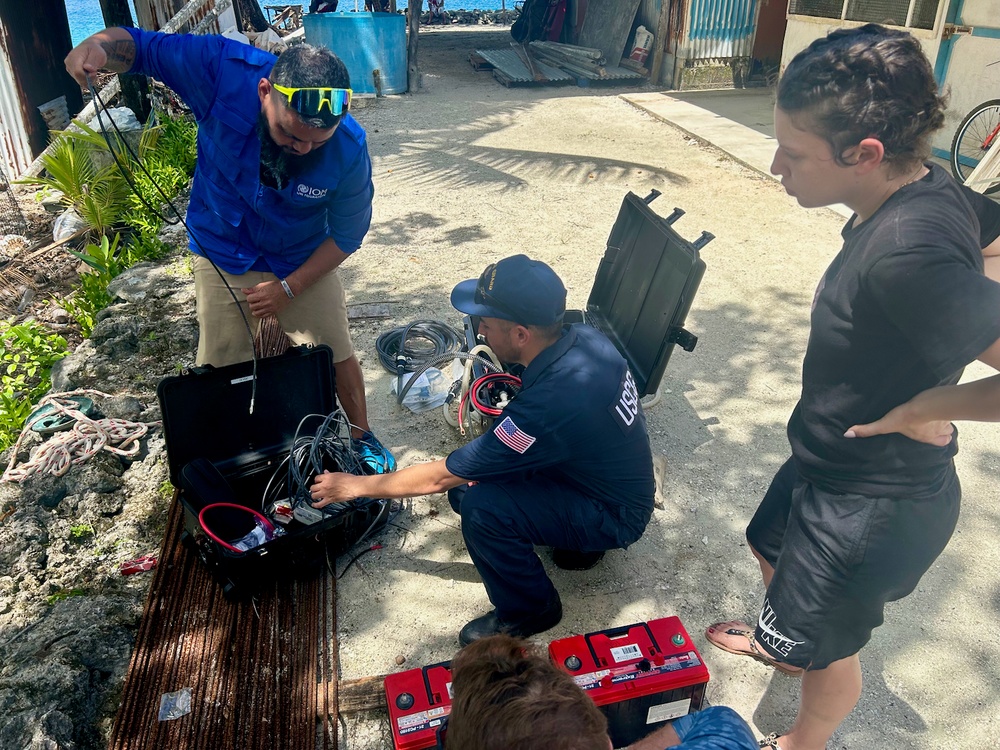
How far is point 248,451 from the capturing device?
3365 mm

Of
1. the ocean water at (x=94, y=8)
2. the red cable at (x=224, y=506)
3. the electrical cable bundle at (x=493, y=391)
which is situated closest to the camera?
the red cable at (x=224, y=506)

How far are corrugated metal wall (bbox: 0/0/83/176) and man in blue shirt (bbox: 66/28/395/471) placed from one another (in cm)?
680

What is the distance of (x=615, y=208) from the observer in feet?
23.7

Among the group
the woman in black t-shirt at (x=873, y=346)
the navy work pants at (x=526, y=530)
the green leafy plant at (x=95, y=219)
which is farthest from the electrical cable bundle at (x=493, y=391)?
the green leafy plant at (x=95, y=219)

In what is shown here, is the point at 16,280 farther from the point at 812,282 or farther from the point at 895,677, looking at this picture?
the point at 895,677

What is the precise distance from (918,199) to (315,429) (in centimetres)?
269

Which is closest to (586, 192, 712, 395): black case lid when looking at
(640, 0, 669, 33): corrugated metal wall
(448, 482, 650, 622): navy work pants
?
(448, 482, 650, 622): navy work pants

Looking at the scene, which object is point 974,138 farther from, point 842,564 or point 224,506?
point 224,506

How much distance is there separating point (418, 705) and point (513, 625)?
2.01 feet

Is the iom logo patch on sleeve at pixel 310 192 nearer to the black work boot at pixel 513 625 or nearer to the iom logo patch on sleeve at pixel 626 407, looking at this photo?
the iom logo patch on sleeve at pixel 626 407

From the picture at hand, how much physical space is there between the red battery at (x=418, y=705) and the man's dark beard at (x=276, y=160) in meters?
2.01

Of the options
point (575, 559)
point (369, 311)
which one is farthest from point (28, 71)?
point (575, 559)

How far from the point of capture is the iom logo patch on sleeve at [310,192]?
315 centimetres

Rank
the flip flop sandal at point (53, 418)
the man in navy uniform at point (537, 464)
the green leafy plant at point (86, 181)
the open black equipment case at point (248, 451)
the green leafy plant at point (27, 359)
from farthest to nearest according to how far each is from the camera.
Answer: the green leafy plant at point (86, 181) < the green leafy plant at point (27, 359) < the flip flop sandal at point (53, 418) < the open black equipment case at point (248, 451) < the man in navy uniform at point (537, 464)
